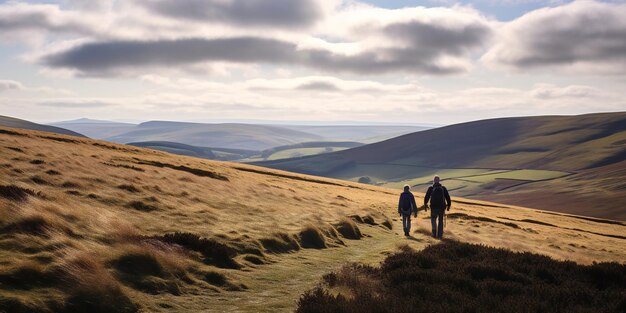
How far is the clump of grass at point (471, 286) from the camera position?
9.73 metres

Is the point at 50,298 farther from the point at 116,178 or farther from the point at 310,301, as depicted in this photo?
the point at 116,178

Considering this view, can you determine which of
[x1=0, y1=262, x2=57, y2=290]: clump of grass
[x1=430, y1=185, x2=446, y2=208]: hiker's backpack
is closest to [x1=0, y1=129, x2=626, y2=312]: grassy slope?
[x1=0, y1=262, x2=57, y2=290]: clump of grass

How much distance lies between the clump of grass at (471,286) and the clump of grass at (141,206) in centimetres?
1056

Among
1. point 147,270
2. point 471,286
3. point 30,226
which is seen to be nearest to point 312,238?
point 471,286

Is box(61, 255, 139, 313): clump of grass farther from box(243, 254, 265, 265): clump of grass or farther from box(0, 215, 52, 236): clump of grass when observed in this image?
box(243, 254, 265, 265): clump of grass

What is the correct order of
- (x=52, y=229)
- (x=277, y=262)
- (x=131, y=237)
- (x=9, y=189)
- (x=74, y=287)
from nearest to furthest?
(x=74, y=287) < (x=52, y=229) < (x=131, y=237) < (x=9, y=189) < (x=277, y=262)

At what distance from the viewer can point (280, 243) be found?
18.1 meters

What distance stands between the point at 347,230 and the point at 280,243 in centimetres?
673

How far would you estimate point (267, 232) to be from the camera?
19438 mm

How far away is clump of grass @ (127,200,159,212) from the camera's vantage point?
20.3m

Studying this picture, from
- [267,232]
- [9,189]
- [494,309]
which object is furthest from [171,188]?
[494,309]

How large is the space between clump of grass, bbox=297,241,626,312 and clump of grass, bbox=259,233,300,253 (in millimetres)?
3999

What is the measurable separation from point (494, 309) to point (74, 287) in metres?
8.85

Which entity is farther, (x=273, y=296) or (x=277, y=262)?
(x=277, y=262)
